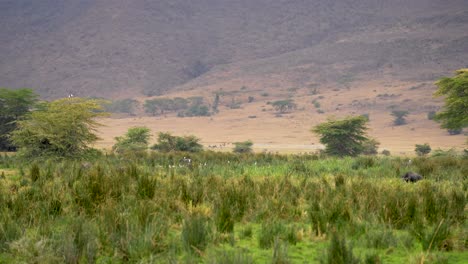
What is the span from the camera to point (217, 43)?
404 ft

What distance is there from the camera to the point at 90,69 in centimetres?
10388

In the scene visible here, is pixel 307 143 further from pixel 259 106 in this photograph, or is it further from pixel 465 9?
pixel 465 9

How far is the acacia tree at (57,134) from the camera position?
15734 millimetres

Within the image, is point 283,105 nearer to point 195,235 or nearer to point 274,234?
point 274,234

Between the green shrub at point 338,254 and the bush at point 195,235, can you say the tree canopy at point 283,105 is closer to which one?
the bush at point 195,235

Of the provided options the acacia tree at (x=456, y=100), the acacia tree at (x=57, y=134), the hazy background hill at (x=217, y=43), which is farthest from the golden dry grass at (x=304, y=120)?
the acacia tree at (x=57, y=134)

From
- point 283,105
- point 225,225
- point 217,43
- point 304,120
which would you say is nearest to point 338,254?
point 225,225

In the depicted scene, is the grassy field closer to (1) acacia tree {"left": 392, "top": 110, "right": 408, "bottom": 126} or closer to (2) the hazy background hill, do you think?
(1) acacia tree {"left": 392, "top": 110, "right": 408, "bottom": 126}

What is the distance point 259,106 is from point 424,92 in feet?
74.2

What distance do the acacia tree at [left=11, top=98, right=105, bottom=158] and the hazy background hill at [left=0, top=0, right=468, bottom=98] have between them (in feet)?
226

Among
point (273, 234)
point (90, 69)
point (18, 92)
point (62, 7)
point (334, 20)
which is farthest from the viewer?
point (62, 7)

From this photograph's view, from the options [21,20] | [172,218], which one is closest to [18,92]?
[172,218]

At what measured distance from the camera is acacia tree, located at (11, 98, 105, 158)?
1573cm

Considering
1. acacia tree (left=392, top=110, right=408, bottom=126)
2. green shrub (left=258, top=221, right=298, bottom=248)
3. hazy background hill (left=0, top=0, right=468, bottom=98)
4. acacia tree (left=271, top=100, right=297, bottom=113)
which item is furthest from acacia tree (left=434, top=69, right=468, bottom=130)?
hazy background hill (left=0, top=0, right=468, bottom=98)
